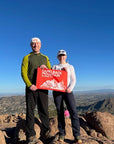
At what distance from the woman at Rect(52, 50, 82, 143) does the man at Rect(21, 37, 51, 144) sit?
0.63 m

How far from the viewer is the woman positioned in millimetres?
6481

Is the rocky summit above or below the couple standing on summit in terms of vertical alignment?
below

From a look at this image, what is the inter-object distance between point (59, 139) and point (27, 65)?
11.6ft

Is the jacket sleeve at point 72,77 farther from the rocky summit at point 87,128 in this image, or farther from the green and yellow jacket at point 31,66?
the rocky summit at point 87,128

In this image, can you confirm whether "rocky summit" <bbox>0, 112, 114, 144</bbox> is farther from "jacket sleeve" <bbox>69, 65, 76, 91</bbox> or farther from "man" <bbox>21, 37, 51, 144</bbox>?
"jacket sleeve" <bbox>69, 65, 76, 91</bbox>

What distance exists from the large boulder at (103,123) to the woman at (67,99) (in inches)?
166

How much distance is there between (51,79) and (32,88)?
98 cm

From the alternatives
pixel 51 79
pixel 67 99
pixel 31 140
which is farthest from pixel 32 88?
pixel 31 140

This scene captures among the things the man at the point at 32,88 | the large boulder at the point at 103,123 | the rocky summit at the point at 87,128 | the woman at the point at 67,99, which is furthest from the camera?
the large boulder at the point at 103,123

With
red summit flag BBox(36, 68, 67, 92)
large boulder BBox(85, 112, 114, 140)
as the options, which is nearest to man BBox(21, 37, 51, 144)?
red summit flag BBox(36, 68, 67, 92)

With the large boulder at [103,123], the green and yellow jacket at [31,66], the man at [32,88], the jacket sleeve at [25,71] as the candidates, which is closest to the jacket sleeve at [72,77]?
the man at [32,88]

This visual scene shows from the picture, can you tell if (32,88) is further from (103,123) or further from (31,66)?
(103,123)

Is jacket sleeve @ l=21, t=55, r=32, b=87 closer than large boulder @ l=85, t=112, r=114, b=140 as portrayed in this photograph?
Yes

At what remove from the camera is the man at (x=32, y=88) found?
6684mm
